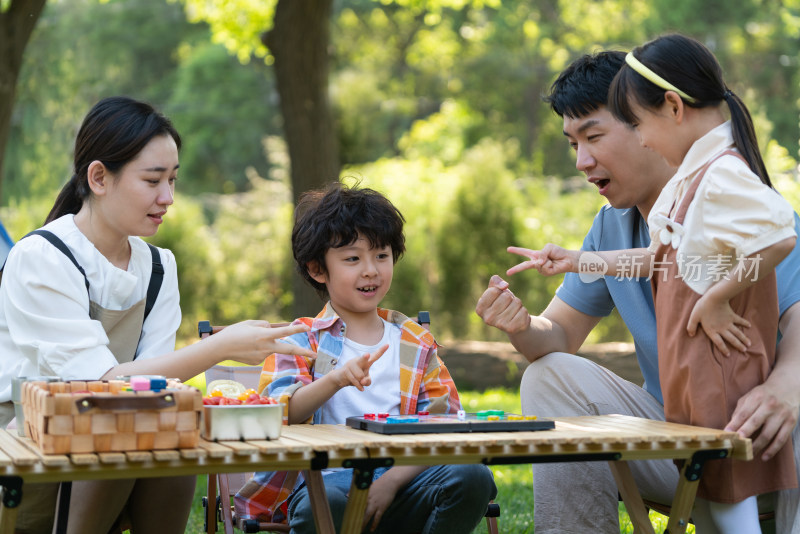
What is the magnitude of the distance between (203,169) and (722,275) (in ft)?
88.3

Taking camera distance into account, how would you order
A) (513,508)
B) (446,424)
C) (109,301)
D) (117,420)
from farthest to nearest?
(513,508) → (109,301) → (446,424) → (117,420)

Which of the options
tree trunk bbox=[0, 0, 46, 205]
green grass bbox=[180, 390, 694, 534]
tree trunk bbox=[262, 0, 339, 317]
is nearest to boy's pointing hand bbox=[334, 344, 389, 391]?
green grass bbox=[180, 390, 694, 534]

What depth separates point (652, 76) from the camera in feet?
9.34

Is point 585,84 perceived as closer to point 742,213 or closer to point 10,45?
point 742,213

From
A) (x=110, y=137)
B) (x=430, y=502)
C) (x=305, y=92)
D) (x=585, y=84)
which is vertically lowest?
(x=430, y=502)

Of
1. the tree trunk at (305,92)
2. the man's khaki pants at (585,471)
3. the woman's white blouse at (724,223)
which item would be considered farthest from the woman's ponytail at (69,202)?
the tree trunk at (305,92)

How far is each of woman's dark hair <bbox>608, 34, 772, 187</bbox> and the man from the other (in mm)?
455

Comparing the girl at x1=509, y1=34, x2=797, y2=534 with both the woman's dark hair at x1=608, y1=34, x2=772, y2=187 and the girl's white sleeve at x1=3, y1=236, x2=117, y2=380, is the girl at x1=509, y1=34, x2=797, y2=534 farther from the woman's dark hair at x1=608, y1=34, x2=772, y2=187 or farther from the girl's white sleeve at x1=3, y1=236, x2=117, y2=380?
the girl's white sleeve at x1=3, y1=236, x2=117, y2=380

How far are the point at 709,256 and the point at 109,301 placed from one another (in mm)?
1776

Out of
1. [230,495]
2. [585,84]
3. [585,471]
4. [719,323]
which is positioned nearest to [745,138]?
[719,323]

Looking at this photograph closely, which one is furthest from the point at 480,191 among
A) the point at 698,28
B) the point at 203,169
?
the point at 203,169

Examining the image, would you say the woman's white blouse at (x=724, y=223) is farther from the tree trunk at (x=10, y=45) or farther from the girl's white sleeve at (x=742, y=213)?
the tree trunk at (x=10, y=45)

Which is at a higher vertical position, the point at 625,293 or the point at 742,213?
the point at 742,213

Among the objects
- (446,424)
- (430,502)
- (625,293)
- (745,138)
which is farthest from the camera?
(625,293)
